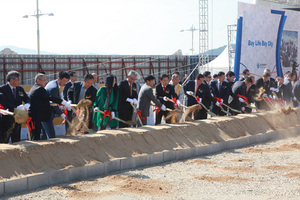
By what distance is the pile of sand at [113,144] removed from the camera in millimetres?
6789

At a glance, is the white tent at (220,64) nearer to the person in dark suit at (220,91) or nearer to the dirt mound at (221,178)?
the person in dark suit at (220,91)

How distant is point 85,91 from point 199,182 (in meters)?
3.72

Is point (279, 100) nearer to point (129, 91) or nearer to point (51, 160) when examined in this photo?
point (129, 91)

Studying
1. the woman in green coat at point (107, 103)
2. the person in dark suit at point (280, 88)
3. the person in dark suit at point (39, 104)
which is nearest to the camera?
the person in dark suit at point (39, 104)

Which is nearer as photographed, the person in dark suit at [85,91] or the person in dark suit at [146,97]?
the person in dark suit at [85,91]

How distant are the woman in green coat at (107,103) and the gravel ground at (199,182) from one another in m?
1.84

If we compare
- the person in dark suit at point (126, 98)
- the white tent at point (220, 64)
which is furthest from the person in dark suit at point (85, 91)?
the white tent at point (220, 64)

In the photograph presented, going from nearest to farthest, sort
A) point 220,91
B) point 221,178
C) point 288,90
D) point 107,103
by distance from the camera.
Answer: point 221,178
point 107,103
point 220,91
point 288,90

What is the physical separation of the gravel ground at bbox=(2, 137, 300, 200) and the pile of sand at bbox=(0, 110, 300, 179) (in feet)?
1.60

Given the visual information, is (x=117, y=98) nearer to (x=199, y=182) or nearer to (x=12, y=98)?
(x=12, y=98)

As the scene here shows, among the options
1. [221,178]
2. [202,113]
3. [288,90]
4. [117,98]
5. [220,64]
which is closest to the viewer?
Answer: [221,178]

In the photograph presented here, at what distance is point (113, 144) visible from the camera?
27.0 feet

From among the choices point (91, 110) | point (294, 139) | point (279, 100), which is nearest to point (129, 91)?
point (91, 110)

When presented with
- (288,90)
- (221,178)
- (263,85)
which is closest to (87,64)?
(288,90)
